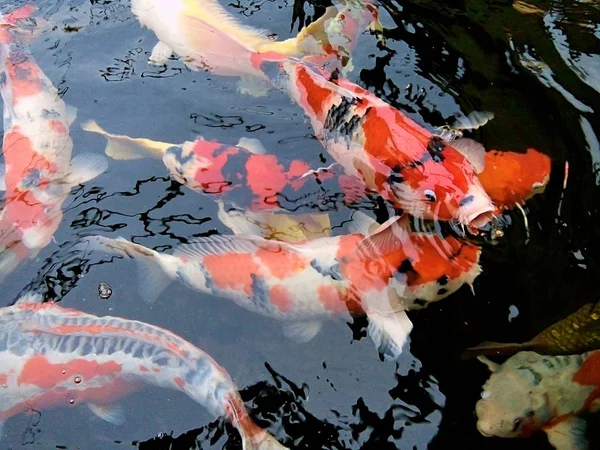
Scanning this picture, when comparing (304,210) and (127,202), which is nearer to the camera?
(304,210)

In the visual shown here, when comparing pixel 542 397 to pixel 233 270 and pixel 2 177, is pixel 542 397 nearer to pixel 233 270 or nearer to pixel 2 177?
pixel 233 270

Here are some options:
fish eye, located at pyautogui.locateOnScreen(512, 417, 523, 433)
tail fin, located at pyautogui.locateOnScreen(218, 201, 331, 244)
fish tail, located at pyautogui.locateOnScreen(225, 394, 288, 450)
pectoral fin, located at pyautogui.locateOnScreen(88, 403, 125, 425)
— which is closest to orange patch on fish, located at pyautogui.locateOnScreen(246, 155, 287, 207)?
tail fin, located at pyautogui.locateOnScreen(218, 201, 331, 244)

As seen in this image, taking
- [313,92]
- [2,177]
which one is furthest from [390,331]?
[2,177]

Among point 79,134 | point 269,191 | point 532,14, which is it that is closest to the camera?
point 269,191

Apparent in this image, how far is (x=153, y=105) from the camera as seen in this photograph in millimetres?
4719

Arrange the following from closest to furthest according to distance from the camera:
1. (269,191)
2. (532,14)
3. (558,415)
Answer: (558,415) → (269,191) → (532,14)

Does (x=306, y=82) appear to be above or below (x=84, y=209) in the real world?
above

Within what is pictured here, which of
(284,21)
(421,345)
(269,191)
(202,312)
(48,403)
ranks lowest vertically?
(48,403)

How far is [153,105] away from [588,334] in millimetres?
3428

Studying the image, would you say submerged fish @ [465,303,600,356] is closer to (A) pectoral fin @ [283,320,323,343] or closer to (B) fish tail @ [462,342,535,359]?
(B) fish tail @ [462,342,535,359]

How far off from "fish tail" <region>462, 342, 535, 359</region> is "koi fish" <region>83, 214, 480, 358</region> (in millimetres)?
339

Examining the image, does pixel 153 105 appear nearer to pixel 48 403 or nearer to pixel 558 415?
pixel 48 403

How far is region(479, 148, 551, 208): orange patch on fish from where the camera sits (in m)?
3.63

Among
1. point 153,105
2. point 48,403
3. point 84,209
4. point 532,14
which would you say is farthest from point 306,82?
point 48,403
